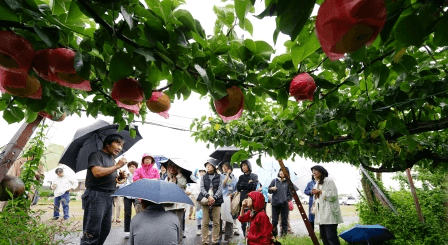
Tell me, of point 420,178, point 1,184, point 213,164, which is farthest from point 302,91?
point 420,178

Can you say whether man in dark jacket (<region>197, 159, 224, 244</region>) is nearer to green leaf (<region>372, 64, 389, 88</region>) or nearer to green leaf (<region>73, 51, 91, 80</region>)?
green leaf (<region>372, 64, 389, 88</region>)

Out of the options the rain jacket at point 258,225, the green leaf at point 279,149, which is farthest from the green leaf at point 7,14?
the rain jacket at point 258,225

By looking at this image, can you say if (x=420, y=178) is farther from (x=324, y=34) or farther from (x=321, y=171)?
(x=324, y=34)

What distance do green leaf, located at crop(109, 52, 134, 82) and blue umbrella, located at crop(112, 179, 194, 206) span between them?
1.91 meters

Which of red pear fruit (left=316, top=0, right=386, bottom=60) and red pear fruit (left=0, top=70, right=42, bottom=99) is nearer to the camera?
red pear fruit (left=316, top=0, right=386, bottom=60)

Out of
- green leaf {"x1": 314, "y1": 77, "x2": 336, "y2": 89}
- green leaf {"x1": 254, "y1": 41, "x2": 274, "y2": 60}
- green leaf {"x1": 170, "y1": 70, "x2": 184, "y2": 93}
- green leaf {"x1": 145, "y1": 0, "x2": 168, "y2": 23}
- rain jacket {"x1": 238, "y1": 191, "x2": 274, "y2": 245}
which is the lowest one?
rain jacket {"x1": 238, "y1": 191, "x2": 274, "y2": 245}

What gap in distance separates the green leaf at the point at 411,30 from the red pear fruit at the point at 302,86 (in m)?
0.43

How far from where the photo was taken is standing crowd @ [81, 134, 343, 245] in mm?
2526

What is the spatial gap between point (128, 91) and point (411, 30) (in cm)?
84

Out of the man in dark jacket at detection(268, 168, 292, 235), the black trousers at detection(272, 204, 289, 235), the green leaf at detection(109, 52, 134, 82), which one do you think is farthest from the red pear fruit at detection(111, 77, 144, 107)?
the black trousers at detection(272, 204, 289, 235)

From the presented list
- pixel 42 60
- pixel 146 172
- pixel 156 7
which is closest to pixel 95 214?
pixel 146 172

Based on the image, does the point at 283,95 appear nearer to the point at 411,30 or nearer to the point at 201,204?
the point at 411,30

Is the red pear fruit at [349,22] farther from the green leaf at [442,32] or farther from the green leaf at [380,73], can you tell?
the green leaf at [380,73]

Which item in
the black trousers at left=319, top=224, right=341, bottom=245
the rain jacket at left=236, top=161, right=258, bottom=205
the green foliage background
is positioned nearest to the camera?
the black trousers at left=319, top=224, right=341, bottom=245
